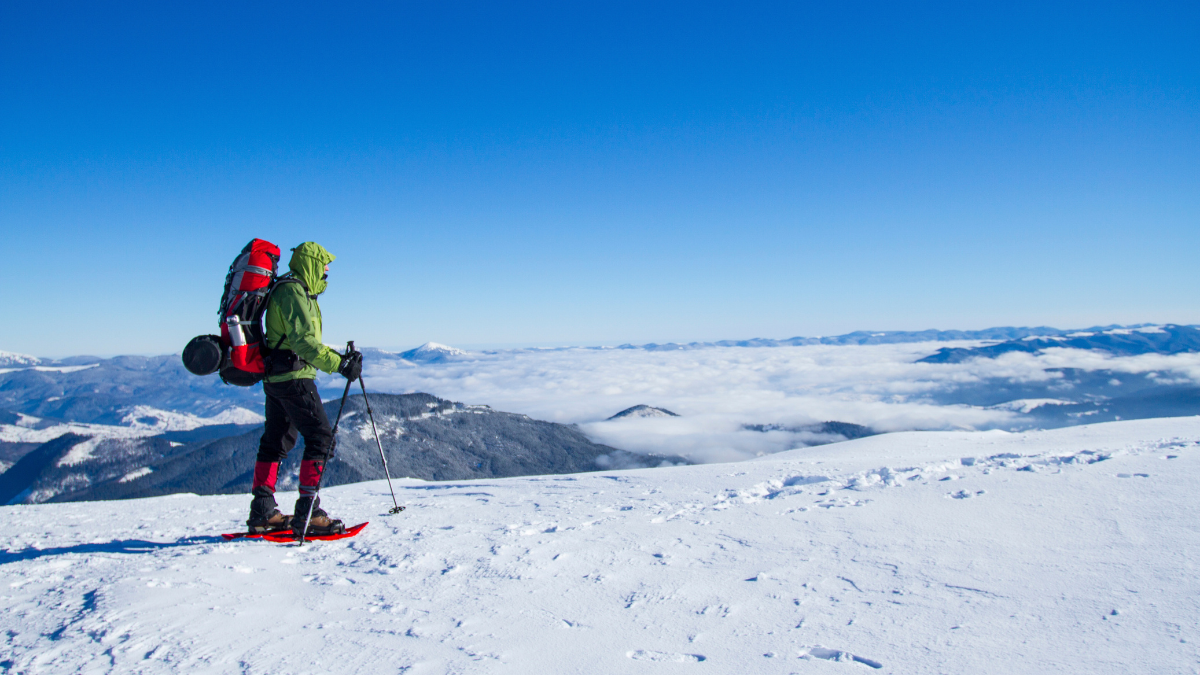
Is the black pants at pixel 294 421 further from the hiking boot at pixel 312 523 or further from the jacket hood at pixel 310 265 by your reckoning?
the jacket hood at pixel 310 265

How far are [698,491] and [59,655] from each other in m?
6.33

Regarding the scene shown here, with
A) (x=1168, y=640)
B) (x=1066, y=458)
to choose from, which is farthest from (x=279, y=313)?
(x=1066, y=458)

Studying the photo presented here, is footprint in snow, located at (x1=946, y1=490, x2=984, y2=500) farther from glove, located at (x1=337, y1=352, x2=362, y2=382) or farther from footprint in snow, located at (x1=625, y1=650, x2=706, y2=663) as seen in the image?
glove, located at (x1=337, y1=352, x2=362, y2=382)

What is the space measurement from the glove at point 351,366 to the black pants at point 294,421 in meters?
0.35

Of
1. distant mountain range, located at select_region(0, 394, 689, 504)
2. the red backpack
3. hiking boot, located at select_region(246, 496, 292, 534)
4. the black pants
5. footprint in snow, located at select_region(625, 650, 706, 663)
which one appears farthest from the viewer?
distant mountain range, located at select_region(0, 394, 689, 504)

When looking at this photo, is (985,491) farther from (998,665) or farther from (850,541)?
(998,665)

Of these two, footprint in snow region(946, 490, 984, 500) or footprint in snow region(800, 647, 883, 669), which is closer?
footprint in snow region(800, 647, 883, 669)

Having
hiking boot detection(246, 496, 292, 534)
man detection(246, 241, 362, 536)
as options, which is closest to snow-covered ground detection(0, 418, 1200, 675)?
hiking boot detection(246, 496, 292, 534)

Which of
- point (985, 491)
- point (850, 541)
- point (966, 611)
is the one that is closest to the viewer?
point (966, 611)

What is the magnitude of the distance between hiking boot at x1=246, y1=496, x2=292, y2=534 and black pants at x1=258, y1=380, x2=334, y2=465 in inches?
18.6

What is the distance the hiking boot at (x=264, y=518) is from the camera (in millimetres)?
5789

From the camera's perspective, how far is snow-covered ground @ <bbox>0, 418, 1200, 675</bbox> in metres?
2.89

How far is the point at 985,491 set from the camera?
19.1 feet

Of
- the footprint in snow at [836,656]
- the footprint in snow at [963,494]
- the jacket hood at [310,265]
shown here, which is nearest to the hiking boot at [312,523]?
the jacket hood at [310,265]
